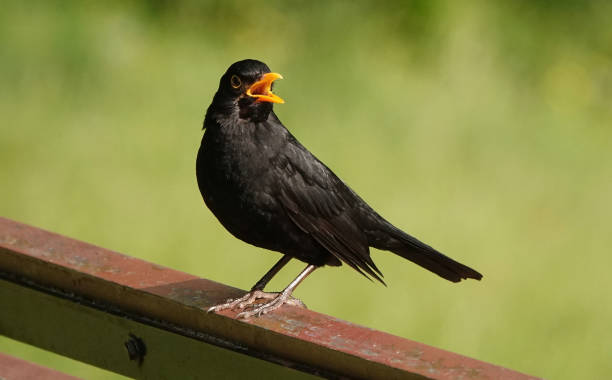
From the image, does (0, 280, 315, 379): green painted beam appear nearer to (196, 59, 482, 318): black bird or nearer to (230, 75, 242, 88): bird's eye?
(196, 59, 482, 318): black bird

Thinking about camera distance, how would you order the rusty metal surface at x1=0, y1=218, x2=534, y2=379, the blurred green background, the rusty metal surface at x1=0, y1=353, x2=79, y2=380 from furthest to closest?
the blurred green background → the rusty metal surface at x1=0, y1=353, x2=79, y2=380 → the rusty metal surface at x1=0, y1=218, x2=534, y2=379

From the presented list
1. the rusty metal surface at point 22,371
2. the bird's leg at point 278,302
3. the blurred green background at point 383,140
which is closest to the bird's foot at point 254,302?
the bird's leg at point 278,302

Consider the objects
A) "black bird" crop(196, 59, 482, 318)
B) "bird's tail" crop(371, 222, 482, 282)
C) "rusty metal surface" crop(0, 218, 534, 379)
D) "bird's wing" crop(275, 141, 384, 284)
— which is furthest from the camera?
"bird's tail" crop(371, 222, 482, 282)

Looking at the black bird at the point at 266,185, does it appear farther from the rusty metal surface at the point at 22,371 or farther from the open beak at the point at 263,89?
the rusty metal surface at the point at 22,371

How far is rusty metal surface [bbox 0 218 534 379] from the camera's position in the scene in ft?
7.61

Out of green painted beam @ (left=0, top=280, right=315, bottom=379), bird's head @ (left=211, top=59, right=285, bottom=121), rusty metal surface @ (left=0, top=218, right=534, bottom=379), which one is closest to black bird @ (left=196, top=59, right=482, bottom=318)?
bird's head @ (left=211, top=59, right=285, bottom=121)

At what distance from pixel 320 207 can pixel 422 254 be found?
458 millimetres

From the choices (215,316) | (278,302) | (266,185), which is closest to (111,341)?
(215,316)

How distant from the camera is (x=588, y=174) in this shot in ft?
23.2

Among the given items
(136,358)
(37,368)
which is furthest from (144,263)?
(37,368)

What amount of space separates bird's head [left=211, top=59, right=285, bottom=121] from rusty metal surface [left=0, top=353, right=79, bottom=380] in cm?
96

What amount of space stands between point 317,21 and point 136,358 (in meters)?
5.38

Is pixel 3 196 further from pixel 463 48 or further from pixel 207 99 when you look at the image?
pixel 463 48

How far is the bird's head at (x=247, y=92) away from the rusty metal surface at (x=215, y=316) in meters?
0.68
